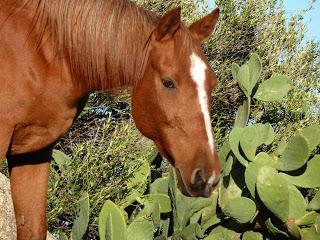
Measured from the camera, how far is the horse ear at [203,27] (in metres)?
3.47

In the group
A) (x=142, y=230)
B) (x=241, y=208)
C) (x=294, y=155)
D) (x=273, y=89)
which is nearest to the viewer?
(x=142, y=230)

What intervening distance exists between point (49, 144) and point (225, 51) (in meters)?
4.96

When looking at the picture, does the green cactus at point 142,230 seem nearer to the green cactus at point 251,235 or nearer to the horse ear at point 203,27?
the green cactus at point 251,235

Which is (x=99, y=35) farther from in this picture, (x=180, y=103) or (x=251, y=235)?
(x=251, y=235)

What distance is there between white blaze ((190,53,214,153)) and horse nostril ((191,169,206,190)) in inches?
4.7

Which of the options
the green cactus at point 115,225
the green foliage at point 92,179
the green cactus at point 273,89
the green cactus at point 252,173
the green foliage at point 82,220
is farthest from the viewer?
the green foliage at point 92,179

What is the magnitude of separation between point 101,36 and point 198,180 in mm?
904

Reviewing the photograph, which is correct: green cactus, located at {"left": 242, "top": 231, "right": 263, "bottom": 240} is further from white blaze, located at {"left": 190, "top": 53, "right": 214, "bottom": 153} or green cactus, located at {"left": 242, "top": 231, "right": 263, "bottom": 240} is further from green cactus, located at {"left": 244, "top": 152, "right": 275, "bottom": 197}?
white blaze, located at {"left": 190, "top": 53, "right": 214, "bottom": 153}

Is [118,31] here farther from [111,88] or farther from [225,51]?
[225,51]

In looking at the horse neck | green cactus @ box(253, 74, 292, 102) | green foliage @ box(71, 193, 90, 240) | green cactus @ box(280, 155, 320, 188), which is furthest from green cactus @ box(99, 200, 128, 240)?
green cactus @ box(253, 74, 292, 102)

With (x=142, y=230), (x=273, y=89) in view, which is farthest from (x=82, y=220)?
(x=273, y=89)

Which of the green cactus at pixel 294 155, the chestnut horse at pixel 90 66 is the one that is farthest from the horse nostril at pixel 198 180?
the green cactus at pixel 294 155

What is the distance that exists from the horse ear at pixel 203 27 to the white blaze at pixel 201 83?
0.29 m

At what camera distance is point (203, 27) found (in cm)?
351
